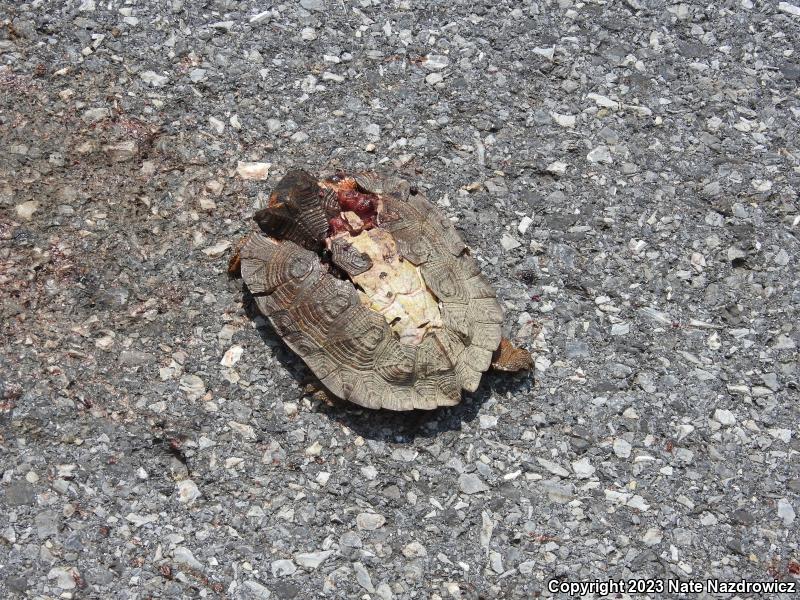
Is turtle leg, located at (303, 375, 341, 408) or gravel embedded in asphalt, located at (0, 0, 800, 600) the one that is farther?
turtle leg, located at (303, 375, 341, 408)

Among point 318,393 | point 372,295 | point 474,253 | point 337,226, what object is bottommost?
point 318,393

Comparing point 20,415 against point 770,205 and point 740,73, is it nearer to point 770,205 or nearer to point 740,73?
point 770,205

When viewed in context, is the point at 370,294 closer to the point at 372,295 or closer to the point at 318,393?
the point at 372,295

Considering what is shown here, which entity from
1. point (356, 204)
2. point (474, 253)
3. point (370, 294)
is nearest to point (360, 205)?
point (356, 204)

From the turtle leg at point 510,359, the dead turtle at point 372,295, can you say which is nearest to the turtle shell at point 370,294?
the dead turtle at point 372,295

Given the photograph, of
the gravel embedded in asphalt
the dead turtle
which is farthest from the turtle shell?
the gravel embedded in asphalt

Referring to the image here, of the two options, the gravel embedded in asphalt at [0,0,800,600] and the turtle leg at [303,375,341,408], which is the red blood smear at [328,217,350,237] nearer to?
the gravel embedded in asphalt at [0,0,800,600]

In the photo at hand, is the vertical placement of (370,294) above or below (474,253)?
above

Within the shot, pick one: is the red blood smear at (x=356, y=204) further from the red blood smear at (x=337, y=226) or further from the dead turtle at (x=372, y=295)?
the red blood smear at (x=337, y=226)
